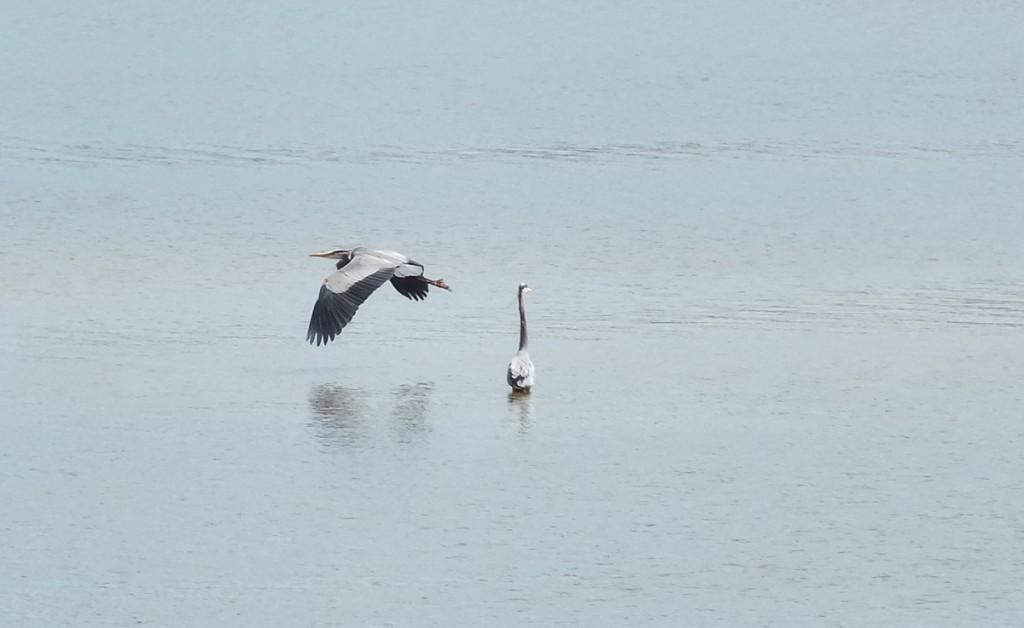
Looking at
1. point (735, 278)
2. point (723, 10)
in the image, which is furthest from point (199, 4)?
point (735, 278)

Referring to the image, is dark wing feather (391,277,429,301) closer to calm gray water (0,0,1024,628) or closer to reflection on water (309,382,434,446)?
calm gray water (0,0,1024,628)

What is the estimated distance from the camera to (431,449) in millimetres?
8688

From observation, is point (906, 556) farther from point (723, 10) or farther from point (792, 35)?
point (723, 10)

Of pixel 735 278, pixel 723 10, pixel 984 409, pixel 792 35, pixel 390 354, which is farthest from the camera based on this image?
pixel 723 10

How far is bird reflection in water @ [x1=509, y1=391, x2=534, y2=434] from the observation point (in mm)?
9109

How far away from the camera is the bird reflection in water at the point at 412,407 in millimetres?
9047

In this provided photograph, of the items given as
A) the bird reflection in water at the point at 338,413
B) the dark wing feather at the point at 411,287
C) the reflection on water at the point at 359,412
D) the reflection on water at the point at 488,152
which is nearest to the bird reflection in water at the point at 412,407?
the reflection on water at the point at 359,412

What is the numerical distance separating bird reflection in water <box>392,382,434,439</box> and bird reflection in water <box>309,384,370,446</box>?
158 mm

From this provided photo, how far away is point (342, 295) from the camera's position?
10273 millimetres

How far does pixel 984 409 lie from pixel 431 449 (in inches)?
108

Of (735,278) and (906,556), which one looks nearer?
(906,556)

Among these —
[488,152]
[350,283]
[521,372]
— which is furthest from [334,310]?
[488,152]

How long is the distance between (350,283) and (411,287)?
889mm

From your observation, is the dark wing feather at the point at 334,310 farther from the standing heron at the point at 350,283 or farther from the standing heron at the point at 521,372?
the standing heron at the point at 521,372
